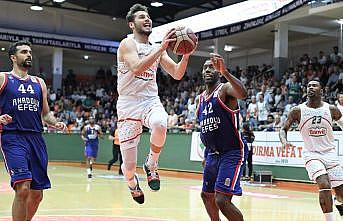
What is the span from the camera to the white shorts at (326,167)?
8500 mm

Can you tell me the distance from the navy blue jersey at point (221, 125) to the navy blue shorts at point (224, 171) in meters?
0.10

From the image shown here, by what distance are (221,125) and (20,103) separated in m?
2.57

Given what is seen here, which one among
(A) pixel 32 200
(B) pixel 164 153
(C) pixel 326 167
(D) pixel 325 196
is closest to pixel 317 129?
(C) pixel 326 167

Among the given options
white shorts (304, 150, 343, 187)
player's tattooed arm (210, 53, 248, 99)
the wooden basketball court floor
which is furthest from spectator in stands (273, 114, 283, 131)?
player's tattooed arm (210, 53, 248, 99)

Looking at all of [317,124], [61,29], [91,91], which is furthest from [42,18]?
[317,124]

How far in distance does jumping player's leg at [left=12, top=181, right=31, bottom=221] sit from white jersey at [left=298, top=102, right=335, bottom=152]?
4526 millimetres

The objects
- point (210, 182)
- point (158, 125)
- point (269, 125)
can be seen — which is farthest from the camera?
point (269, 125)

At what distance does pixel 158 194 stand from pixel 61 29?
907 inches

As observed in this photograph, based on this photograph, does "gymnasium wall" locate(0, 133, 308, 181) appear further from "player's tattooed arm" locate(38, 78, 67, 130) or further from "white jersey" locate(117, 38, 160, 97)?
"white jersey" locate(117, 38, 160, 97)

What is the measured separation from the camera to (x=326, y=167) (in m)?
8.59

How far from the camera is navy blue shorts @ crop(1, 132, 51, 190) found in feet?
21.5

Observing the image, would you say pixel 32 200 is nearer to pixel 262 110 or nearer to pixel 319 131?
pixel 319 131

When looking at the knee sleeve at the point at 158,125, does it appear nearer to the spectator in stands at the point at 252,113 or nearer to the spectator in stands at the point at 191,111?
the spectator in stands at the point at 252,113

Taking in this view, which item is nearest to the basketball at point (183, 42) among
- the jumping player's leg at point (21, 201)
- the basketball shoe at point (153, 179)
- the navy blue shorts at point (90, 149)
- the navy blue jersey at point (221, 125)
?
the navy blue jersey at point (221, 125)
